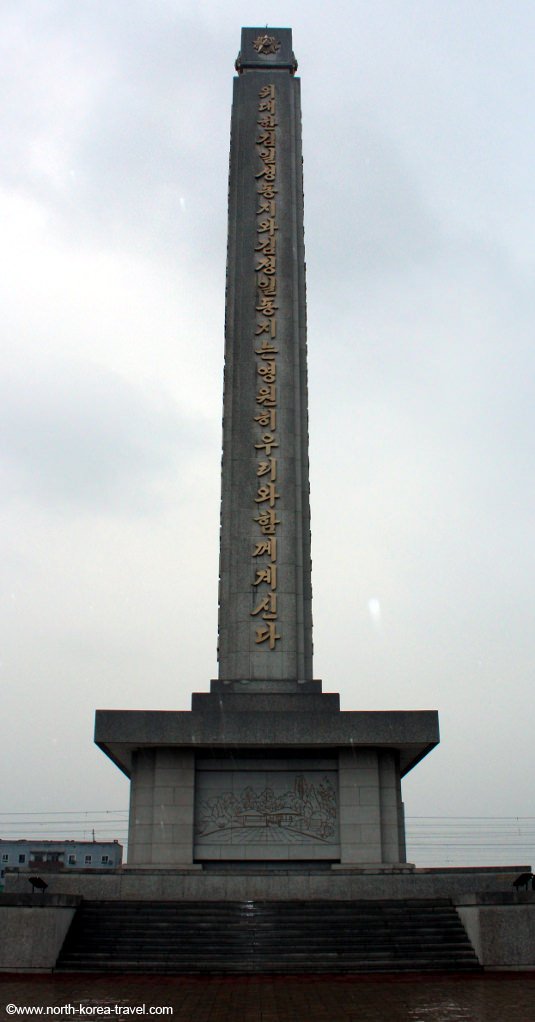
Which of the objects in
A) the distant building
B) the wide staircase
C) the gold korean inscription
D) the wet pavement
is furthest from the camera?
the distant building

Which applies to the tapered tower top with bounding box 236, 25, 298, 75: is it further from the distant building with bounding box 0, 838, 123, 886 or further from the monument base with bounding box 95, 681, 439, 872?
the distant building with bounding box 0, 838, 123, 886

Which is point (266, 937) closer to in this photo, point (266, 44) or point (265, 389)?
point (265, 389)

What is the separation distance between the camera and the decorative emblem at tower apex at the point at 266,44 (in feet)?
84.4

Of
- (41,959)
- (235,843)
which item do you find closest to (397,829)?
(235,843)

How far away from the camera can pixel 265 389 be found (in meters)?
21.8

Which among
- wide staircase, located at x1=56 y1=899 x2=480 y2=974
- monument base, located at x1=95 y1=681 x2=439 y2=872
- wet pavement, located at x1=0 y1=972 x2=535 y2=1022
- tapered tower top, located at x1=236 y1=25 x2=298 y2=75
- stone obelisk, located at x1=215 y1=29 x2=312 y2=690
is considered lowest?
wet pavement, located at x1=0 y1=972 x2=535 y2=1022

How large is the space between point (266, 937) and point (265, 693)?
5933mm

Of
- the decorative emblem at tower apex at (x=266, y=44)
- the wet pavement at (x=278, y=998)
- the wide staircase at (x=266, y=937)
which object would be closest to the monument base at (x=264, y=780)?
the wide staircase at (x=266, y=937)

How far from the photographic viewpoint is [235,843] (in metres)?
17.4

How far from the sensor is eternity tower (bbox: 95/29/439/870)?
1744 cm

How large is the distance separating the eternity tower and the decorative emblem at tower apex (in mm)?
1885

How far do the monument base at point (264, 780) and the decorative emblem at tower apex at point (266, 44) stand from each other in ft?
65.1

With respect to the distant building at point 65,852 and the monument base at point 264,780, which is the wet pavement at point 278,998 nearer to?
the monument base at point 264,780

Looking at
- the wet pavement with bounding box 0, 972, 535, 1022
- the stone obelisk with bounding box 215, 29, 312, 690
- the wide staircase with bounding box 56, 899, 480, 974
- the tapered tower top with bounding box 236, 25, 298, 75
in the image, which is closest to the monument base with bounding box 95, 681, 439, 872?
the stone obelisk with bounding box 215, 29, 312, 690
